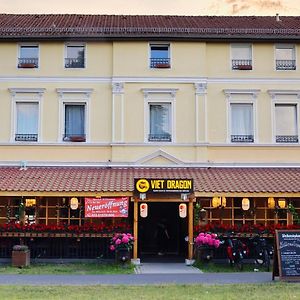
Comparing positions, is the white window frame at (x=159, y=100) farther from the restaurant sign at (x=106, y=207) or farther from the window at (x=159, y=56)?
the restaurant sign at (x=106, y=207)

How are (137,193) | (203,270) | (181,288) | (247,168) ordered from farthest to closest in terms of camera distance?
(247,168) → (137,193) → (203,270) → (181,288)

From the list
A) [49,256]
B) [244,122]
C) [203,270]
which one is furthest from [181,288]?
[244,122]

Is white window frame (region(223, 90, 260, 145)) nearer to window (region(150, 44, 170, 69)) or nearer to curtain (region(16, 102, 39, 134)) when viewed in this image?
window (region(150, 44, 170, 69))

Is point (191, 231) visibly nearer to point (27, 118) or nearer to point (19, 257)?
point (19, 257)

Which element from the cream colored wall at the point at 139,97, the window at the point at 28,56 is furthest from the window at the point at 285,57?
the window at the point at 28,56

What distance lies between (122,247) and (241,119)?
28.2 feet

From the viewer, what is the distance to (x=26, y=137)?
25547 millimetres

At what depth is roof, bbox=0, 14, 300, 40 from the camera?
1012 inches

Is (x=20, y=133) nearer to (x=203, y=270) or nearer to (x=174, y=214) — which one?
(x=174, y=214)

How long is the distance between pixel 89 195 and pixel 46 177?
2492 mm

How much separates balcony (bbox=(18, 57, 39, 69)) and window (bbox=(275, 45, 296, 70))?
10527 mm

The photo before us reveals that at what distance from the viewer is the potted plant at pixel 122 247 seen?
20.7m

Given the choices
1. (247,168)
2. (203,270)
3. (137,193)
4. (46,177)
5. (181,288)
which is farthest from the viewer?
(247,168)

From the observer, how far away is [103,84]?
25812 mm
